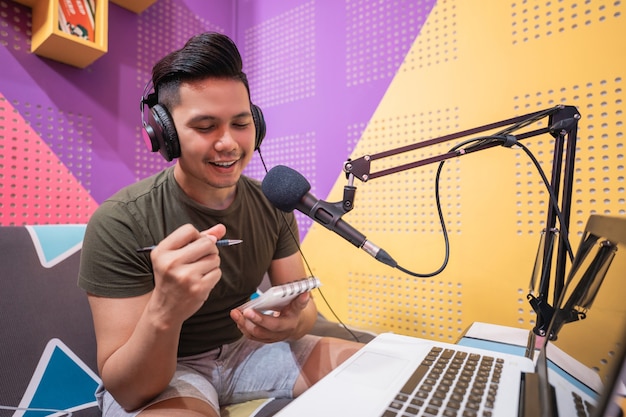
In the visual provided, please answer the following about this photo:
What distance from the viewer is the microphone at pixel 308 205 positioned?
0.65 m

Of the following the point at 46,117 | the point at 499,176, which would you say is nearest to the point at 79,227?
the point at 46,117

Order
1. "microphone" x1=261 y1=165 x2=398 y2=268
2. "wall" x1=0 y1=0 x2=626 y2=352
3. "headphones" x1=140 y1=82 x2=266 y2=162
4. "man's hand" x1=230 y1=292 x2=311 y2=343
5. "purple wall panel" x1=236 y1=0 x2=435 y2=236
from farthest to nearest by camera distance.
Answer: "purple wall panel" x1=236 y1=0 x2=435 y2=236 < "wall" x1=0 y1=0 x2=626 y2=352 < "headphones" x1=140 y1=82 x2=266 y2=162 < "man's hand" x1=230 y1=292 x2=311 y2=343 < "microphone" x1=261 y1=165 x2=398 y2=268

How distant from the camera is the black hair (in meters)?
1.00

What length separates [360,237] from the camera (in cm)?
65

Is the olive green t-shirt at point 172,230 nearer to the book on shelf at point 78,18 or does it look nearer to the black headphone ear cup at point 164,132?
the black headphone ear cup at point 164,132

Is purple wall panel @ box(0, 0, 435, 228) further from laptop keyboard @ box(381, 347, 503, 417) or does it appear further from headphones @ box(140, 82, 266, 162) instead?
laptop keyboard @ box(381, 347, 503, 417)

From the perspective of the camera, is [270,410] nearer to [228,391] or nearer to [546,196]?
[228,391]

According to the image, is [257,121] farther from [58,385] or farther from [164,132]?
[58,385]

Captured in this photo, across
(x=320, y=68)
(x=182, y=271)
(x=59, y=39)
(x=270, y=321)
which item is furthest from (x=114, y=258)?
(x=320, y=68)

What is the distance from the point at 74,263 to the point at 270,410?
2.64 feet

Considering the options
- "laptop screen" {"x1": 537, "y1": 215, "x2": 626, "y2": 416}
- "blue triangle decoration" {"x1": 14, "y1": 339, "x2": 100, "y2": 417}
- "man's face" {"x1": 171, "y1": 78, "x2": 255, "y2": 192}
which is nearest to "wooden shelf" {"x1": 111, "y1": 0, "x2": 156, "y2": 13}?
"man's face" {"x1": 171, "y1": 78, "x2": 255, "y2": 192}

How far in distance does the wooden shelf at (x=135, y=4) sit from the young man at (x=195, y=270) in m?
0.88

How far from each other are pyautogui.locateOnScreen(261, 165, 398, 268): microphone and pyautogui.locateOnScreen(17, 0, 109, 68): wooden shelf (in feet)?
3.95

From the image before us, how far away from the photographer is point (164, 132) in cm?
96
